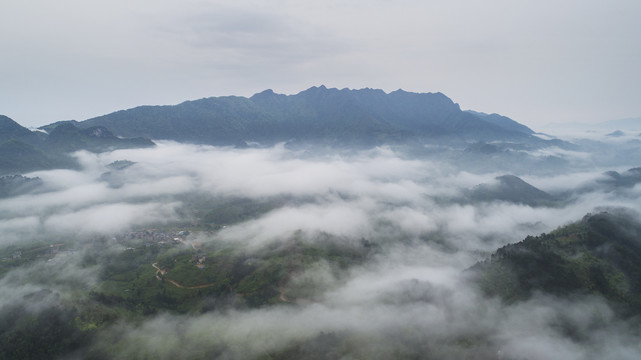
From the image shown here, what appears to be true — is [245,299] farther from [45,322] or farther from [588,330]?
[588,330]

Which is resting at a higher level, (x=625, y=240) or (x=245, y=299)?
(x=625, y=240)

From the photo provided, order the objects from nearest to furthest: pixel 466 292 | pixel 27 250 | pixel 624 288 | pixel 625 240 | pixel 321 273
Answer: pixel 624 288 → pixel 466 292 → pixel 625 240 → pixel 321 273 → pixel 27 250

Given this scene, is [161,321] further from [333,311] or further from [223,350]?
[333,311]

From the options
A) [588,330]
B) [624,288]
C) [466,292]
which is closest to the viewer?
[588,330]

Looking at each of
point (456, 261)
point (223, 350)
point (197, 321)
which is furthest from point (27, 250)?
Answer: point (456, 261)

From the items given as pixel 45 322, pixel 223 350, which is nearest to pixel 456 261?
pixel 223 350

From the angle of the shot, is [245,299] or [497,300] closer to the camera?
[497,300]
